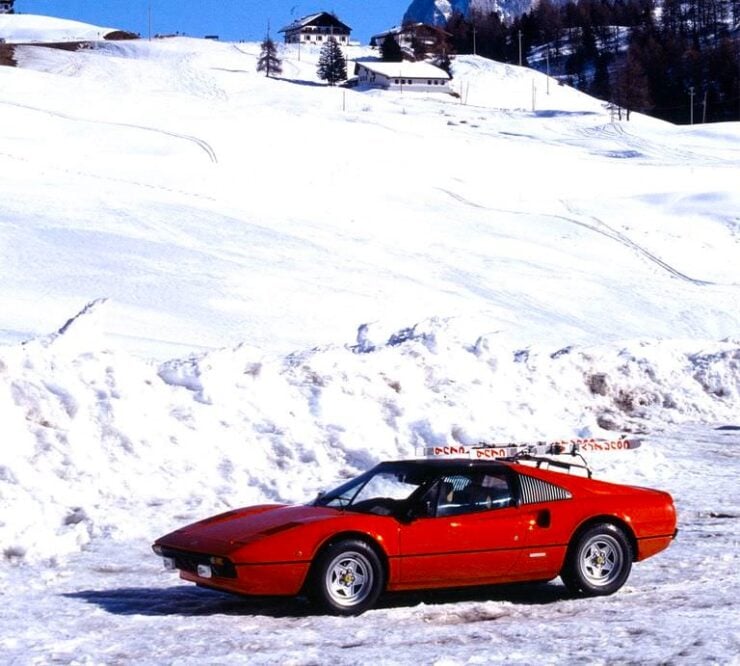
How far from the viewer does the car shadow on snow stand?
7852 millimetres

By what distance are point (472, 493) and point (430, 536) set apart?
52cm

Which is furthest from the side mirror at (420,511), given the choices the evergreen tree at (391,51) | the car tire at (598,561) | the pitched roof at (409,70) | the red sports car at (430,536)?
the evergreen tree at (391,51)

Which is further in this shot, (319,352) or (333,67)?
(333,67)

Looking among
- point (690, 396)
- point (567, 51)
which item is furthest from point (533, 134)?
point (567, 51)

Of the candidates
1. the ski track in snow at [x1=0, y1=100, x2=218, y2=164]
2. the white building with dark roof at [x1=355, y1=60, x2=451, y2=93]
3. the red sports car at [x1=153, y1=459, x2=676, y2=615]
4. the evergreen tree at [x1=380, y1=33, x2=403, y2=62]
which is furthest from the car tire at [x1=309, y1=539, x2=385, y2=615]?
the evergreen tree at [x1=380, y1=33, x2=403, y2=62]

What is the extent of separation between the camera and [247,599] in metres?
8.23

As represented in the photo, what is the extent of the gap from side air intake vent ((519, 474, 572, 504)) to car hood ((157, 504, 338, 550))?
1.36 meters

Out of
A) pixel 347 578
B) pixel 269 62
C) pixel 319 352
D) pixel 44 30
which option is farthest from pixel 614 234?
pixel 44 30

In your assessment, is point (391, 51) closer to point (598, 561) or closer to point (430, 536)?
point (598, 561)

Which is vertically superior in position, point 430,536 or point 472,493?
point 472,493

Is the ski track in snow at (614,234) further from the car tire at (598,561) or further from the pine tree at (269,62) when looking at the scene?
the pine tree at (269,62)

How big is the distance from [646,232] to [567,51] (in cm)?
12455

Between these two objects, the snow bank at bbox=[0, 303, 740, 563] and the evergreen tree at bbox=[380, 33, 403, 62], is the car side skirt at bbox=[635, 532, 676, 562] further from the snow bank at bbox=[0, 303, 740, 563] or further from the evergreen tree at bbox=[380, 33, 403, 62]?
the evergreen tree at bbox=[380, 33, 403, 62]

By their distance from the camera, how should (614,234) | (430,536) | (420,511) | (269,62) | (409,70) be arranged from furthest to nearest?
(409,70), (269,62), (614,234), (420,511), (430,536)
